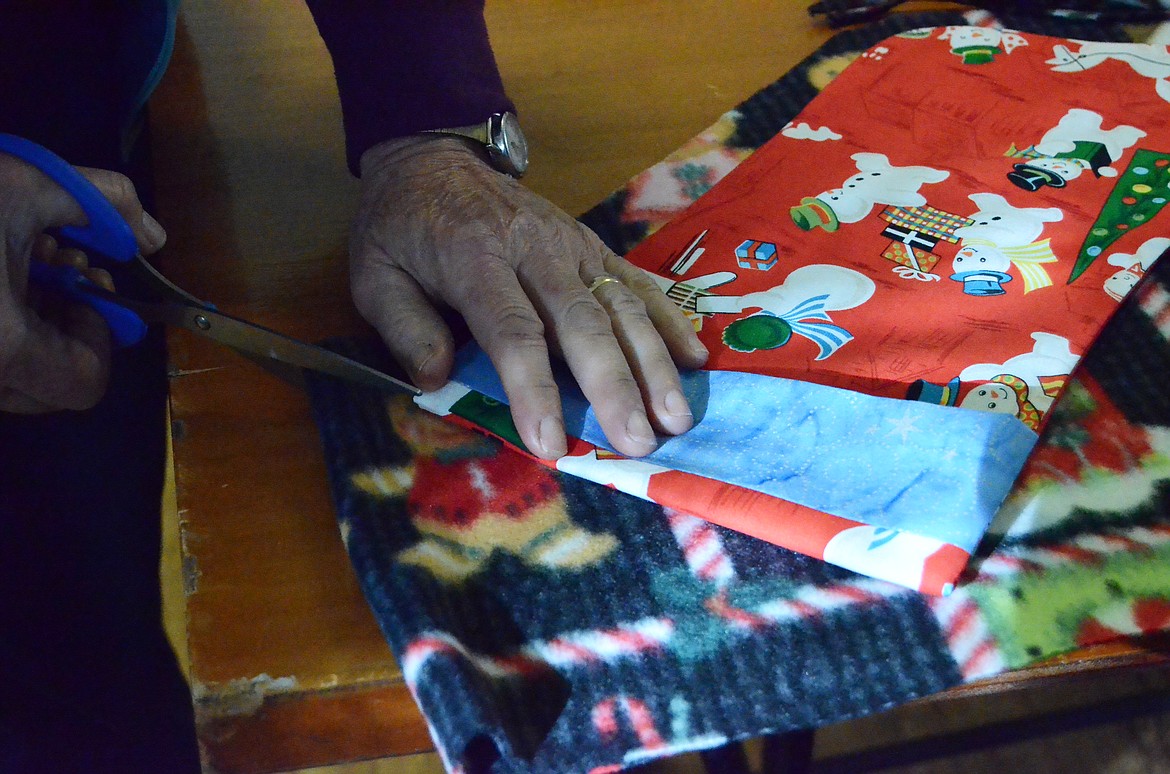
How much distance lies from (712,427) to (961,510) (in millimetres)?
118

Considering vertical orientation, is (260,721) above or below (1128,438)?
below

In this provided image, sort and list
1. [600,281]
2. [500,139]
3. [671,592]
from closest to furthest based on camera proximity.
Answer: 1. [671,592]
2. [600,281]
3. [500,139]

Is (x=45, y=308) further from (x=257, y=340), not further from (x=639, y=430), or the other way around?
(x=639, y=430)

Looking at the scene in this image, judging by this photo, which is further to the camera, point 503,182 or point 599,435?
point 503,182

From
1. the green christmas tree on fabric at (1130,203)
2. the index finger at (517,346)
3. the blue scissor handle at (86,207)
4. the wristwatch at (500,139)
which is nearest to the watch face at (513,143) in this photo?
the wristwatch at (500,139)

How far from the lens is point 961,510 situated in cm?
36

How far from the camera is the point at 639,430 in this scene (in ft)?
1.35

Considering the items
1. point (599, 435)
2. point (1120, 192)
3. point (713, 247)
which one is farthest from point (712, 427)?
point (1120, 192)

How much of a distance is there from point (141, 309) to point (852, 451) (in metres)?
0.36

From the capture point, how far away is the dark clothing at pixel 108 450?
1.56ft

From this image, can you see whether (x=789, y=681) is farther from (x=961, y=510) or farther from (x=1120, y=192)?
(x=1120, y=192)

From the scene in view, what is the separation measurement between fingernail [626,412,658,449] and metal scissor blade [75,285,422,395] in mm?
118

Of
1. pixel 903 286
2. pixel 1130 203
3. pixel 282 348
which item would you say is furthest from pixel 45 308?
pixel 1130 203

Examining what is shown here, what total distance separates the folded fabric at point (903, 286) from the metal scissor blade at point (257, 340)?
0.11 feet
